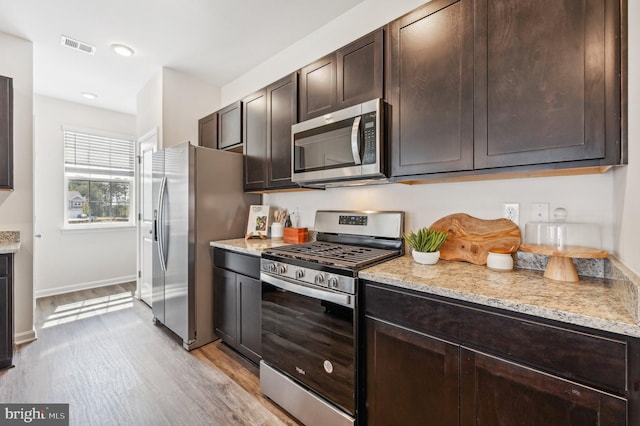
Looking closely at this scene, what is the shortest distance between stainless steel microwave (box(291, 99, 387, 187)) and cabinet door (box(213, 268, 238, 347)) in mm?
1040

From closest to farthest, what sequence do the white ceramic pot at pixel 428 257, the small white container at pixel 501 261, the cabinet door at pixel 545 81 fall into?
the cabinet door at pixel 545 81
the small white container at pixel 501 261
the white ceramic pot at pixel 428 257

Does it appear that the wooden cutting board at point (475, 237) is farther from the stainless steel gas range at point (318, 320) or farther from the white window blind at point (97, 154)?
the white window blind at point (97, 154)

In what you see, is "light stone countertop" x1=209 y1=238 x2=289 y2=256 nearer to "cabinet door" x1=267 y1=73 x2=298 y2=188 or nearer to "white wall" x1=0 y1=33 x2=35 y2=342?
"cabinet door" x1=267 y1=73 x2=298 y2=188

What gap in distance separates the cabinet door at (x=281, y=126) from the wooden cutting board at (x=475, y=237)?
1.25 m

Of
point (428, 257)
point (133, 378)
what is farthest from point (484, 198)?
point (133, 378)

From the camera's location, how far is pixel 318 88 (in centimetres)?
212

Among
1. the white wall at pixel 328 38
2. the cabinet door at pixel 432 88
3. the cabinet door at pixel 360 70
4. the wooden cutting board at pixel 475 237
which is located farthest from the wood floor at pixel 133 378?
the white wall at pixel 328 38

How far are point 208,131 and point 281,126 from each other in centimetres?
136

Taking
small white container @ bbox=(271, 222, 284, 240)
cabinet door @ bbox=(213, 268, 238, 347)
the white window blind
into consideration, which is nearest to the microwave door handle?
small white container @ bbox=(271, 222, 284, 240)

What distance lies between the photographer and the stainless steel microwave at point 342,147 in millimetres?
1711

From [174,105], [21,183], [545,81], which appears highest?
[174,105]

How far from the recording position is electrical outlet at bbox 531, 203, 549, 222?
145 cm

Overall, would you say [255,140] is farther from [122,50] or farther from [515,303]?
[515,303]

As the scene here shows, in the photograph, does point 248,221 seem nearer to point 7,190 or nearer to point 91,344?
point 91,344
